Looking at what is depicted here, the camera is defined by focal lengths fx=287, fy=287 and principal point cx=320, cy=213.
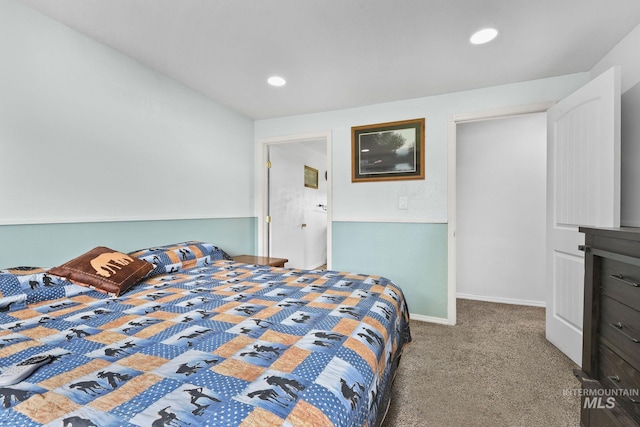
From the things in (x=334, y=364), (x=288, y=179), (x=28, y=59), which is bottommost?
(x=334, y=364)

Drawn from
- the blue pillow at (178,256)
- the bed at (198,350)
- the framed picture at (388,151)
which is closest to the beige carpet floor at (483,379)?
the bed at (198,350)

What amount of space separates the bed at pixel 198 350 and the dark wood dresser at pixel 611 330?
2.65ft

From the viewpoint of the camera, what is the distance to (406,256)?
3.04 metres

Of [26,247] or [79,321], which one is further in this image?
[26,247]

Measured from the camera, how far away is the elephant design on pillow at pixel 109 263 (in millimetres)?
1692

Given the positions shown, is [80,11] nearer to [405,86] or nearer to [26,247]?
[26,247]

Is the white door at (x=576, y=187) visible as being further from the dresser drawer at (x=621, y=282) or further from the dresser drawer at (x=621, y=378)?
the dresser drawer at (x=621, y=378)

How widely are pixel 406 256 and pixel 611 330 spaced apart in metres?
1.83

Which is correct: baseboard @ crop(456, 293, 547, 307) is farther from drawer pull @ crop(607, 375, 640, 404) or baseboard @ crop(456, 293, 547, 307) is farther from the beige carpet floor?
drawer pull @ crop(607, 375, 640, 404)

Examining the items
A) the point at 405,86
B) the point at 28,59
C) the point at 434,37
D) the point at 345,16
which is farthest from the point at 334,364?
the point at 405,86

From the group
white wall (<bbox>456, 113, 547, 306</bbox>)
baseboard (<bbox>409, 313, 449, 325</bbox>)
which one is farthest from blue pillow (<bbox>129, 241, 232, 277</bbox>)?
white wall (<bbox>456, 113, 547, 306</bbox>)

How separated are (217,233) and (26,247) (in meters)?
1.55

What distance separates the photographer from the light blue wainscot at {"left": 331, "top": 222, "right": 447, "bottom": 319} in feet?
9.60

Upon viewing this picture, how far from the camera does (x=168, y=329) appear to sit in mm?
1141
